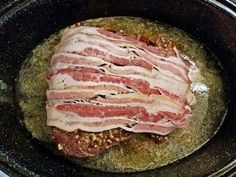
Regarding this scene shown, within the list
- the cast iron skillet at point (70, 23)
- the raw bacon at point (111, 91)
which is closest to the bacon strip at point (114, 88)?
the raw bacon at point (111, 91)

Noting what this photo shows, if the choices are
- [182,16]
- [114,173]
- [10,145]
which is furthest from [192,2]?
[10,145]

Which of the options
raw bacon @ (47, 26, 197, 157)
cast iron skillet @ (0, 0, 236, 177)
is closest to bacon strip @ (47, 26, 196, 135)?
raw bacon @ (47, 26, 197, 157)

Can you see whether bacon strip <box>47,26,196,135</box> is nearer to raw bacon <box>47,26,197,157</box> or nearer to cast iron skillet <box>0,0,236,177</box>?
raw bacon <box>47,26,197,157</box>

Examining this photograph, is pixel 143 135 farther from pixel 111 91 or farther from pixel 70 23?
pixel 70 23

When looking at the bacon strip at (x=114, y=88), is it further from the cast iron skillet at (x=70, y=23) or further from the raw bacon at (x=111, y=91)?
the cast iron skillet at (x=70, y=23)
